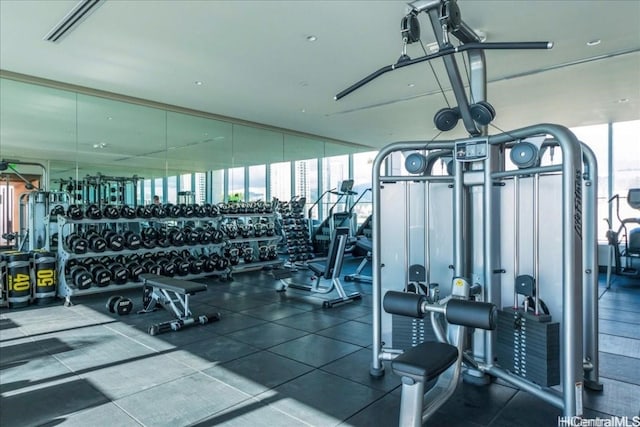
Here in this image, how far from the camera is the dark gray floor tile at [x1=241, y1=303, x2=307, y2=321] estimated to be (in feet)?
14.1

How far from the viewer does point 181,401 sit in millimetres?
2391

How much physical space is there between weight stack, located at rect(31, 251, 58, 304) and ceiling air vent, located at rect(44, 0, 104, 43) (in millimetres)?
2648

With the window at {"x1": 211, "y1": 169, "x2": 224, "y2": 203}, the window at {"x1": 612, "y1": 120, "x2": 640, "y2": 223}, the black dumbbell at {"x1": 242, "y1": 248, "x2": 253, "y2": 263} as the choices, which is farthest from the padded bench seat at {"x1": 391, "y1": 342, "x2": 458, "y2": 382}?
the window at {"x1": 612, "y1": 120, "x2": 640, "y2": 223}

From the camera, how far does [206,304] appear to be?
487cm

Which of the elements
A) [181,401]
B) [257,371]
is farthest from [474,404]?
[181,401]

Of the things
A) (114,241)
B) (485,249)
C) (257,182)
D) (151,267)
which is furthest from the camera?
(257,182)

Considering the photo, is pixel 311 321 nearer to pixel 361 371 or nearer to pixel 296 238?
pixel 361 371

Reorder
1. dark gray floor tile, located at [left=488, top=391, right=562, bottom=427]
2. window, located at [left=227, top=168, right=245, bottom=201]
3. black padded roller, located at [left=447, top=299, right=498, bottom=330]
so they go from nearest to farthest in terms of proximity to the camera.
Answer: black padded roller, located at [left=447, top=299, right=498, bottom=330] → dark gray floor tile, located at [left=488, top=391, right=562, bottom=427] → window, located at [left=227, top=168, right=245, bottom=201]

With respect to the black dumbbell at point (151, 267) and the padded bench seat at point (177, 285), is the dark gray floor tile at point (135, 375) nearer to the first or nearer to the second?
the padded bench seat at point (177, 285)

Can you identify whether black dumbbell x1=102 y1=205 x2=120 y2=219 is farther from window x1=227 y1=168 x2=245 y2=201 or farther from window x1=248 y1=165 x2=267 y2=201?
window x1=248 y1=165 x2=267 y2=201

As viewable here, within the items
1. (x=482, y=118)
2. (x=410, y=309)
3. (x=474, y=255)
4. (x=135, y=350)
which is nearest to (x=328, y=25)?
(x=482, y=118)

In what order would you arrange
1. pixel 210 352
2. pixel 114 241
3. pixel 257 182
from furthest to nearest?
pixel 257 182
pixel 114 241
pixel 210 352

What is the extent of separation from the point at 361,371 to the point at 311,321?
135 centimetres

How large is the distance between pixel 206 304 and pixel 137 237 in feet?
5.74
